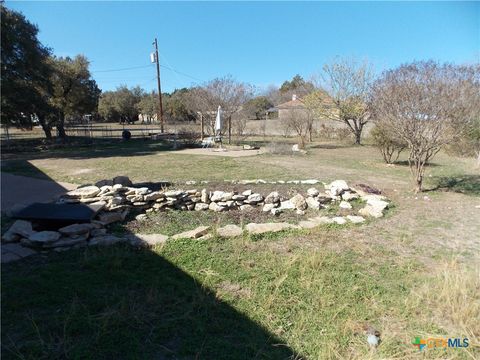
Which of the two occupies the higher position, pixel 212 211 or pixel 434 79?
pixel 434 79

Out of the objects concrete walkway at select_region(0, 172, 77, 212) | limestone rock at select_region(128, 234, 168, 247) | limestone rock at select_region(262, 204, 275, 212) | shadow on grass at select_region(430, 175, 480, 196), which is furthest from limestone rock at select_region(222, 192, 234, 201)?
shadow on grass at select_region(430, 175, 480, 196)

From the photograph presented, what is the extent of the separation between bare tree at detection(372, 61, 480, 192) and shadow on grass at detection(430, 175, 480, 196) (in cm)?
126

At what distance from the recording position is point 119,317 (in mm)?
2438

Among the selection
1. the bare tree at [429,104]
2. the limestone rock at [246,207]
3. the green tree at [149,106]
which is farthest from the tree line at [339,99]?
the green tree at [149,106]

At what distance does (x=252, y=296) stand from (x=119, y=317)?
1138mm

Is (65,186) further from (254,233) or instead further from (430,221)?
(430,221)

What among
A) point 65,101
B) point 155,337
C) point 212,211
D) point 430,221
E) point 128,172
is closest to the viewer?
point 155,337

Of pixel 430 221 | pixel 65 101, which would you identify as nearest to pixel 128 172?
pixel 430 221

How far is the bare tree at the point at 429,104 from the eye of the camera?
20.6 feet

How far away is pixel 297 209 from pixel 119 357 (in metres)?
3.96

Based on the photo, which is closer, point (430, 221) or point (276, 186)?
point (430, 221)

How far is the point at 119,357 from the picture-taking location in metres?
2.10

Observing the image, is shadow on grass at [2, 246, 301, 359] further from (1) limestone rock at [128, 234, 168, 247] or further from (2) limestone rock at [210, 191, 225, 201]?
(2) limestone rock at [210, 191, 225, 201]

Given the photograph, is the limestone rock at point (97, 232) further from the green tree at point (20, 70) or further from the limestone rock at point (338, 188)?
the green tree at point (20, 70)
